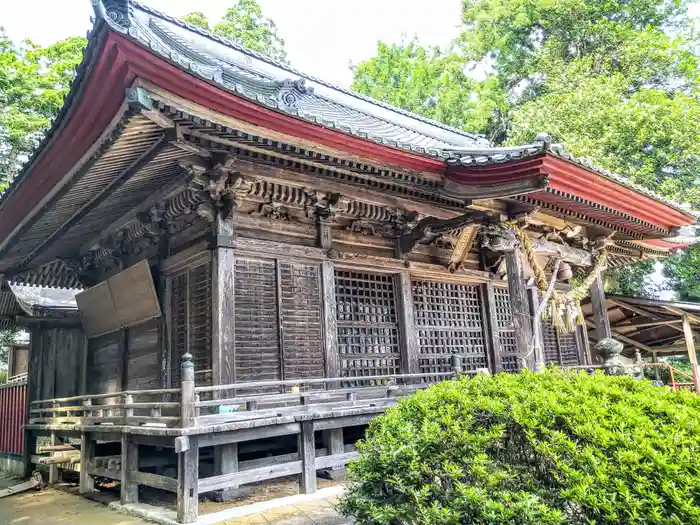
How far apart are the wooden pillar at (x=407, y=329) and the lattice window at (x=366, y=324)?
110 millimetres

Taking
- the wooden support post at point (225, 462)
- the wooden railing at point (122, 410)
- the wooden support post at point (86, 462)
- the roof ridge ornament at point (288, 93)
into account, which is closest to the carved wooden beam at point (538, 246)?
the roof ridge ornament at point (288, 93)

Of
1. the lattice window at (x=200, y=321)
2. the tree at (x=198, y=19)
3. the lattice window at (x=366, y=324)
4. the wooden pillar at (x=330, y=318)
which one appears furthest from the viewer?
the tree at (x=198, y=19)

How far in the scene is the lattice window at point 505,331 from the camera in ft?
34.8

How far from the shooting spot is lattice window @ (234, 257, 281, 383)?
702 centimetres

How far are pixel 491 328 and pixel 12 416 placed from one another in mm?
10591

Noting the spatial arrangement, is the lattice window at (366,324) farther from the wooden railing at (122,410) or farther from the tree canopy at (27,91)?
the tree canopy at (27,91)

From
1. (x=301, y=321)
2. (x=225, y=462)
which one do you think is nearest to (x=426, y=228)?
(x=301, y=321)

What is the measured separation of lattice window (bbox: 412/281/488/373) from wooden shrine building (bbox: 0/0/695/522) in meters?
0.04

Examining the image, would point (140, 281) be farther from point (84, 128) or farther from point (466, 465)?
point (466, 465)

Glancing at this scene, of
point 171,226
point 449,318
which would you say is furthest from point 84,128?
point 449,318

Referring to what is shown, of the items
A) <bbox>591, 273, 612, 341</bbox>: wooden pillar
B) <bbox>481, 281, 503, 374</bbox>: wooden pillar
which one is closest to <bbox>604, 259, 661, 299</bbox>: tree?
<bbox>591, 273, 612, 341</bbox>: wooden pillar

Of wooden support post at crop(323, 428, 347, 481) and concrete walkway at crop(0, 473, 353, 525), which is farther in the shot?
wooden support post at crop(323, 428, 347, 481)

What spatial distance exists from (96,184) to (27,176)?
2.84 feet

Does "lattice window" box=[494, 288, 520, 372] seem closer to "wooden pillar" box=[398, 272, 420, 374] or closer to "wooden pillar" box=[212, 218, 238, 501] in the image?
"wooden pillar" box=[398, 272, 420, 374]
